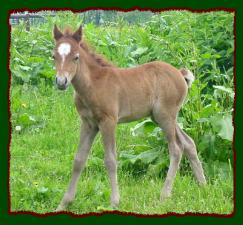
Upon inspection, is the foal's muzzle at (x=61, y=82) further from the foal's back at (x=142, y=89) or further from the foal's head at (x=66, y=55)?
the foal's back at (x=142, y=89)

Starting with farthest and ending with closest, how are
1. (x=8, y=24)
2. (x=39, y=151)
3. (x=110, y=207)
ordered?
(x=39, y=151), (x=110, y=207), (x=8, y=24)

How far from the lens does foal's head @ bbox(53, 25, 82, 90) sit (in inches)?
212

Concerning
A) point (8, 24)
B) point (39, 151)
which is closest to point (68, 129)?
point (39, 151)

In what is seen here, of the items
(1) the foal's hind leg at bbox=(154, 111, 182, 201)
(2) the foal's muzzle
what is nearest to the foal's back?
(1) the foal's hind leg at bbox=(154, 111, 182, 201)

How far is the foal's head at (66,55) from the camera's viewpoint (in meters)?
5.39

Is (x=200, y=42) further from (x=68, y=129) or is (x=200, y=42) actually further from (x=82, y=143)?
(x=82, y=143)

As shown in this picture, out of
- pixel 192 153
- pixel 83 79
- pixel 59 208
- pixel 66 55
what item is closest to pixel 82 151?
pixel 59 208

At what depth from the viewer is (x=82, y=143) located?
6.17m

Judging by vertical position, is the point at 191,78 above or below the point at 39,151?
above

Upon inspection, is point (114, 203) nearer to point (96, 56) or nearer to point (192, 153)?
point (192, 153)

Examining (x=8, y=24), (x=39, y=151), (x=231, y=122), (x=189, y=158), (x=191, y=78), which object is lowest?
(x=39, y=151)

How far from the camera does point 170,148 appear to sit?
655 cm

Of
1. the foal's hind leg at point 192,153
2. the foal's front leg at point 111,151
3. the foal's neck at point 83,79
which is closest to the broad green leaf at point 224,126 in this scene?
the foal's hind leg at point 192,153

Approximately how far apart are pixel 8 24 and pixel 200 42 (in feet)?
15.3
